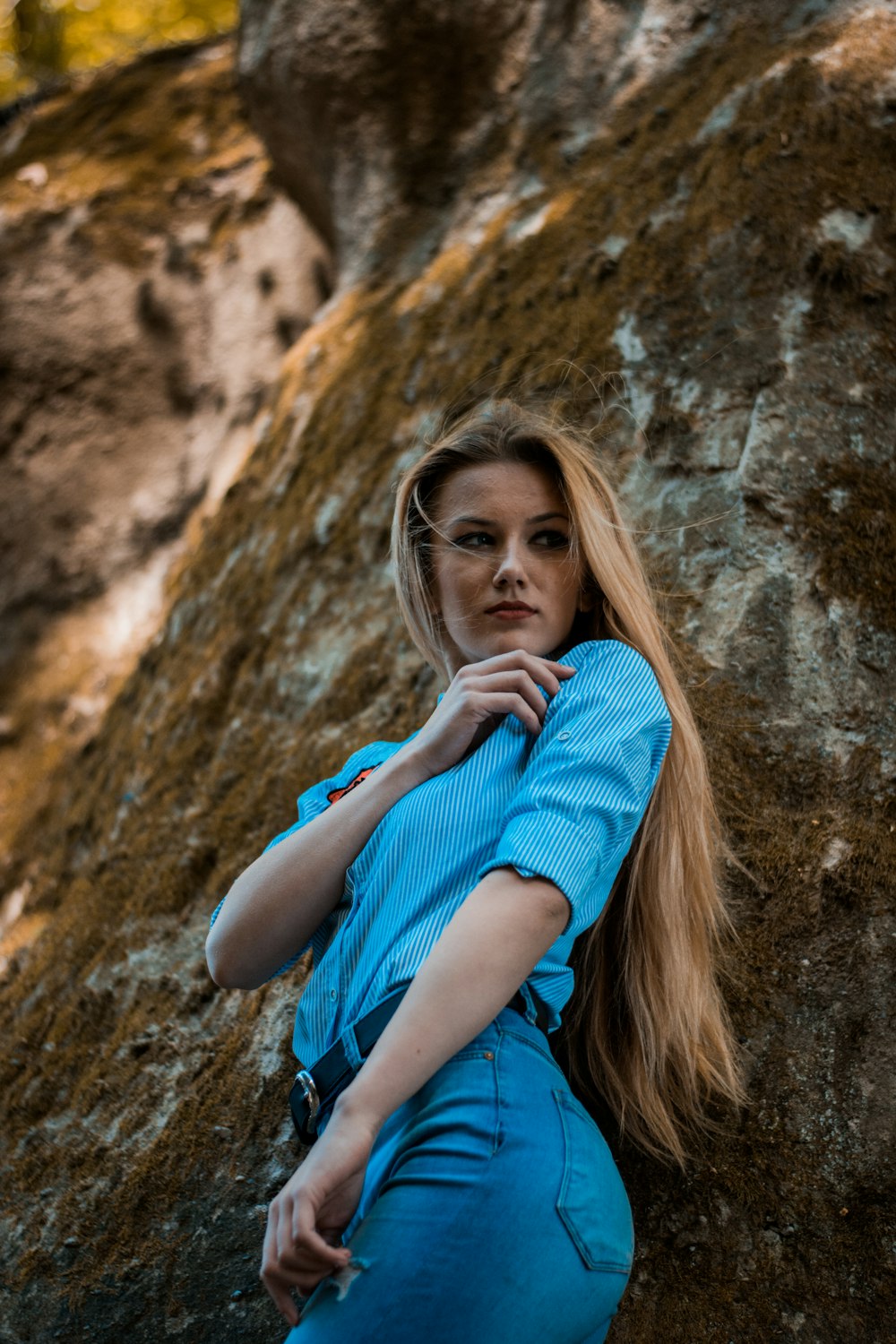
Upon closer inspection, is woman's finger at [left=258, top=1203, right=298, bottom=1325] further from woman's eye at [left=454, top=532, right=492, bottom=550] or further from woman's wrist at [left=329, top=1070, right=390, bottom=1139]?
woman's eye at [left=454, top=532, right=492, bottom=550]

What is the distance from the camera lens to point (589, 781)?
181 centimetres

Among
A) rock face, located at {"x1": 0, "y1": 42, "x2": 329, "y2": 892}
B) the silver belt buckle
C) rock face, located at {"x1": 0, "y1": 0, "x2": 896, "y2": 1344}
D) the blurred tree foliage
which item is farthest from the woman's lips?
the blurred tree foliage

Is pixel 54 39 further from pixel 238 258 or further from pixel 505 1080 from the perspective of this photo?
pixel 505 1080

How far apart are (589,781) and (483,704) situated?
0.94 feet

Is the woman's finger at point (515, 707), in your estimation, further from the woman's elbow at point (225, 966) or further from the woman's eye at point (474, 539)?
the woman's elbow at point (225, 966)

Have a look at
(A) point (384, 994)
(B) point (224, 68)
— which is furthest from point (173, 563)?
(A) point (384, 994)

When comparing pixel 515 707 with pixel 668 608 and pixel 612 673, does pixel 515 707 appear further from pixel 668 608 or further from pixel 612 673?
pixel 668 608

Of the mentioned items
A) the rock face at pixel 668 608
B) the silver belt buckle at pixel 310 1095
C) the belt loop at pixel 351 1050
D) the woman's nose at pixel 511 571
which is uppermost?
the woman's nose at pixel 511 571

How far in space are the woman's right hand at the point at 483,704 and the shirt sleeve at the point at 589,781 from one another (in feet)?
0.11

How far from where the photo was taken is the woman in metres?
1.58

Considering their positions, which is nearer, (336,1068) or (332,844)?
(336,1068)

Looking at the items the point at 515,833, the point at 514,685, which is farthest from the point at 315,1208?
the point at 514,685

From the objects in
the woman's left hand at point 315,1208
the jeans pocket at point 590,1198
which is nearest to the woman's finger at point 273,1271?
the woman's left hand at point 315,1208

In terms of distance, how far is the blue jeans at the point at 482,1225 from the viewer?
1.55m
